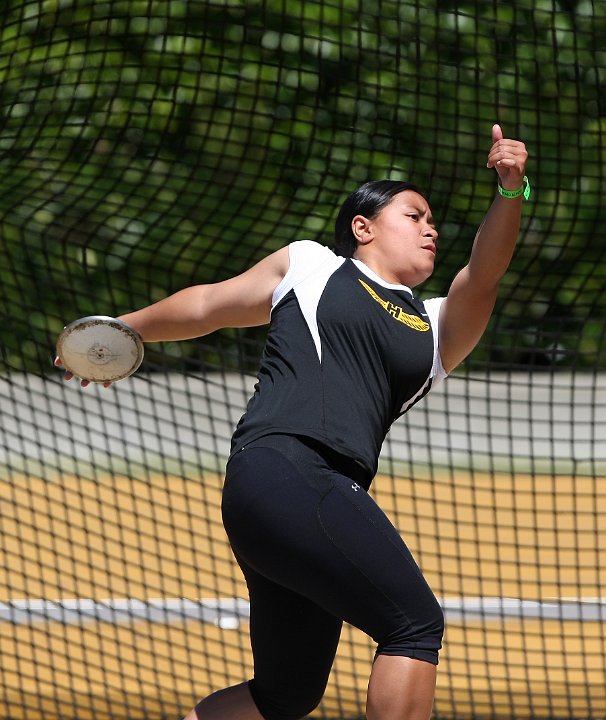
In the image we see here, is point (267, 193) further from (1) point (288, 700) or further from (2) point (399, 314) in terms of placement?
(1) point (288, 700)

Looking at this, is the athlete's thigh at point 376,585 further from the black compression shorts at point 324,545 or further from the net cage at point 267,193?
the net cage at point 267,193

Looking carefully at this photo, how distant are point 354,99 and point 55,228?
1.57 m

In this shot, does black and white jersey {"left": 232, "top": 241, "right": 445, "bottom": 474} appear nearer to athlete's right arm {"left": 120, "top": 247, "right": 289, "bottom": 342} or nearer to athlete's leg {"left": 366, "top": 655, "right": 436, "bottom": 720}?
athlete's right arm {"left": 120, "top": 247, "right": 289, "bottom": 342}

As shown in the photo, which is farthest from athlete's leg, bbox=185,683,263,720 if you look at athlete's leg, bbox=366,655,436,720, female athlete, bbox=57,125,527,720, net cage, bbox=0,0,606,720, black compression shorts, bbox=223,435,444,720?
net cage, bbox=0,0,606,720

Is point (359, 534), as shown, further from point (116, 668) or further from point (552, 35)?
point (552, 35)

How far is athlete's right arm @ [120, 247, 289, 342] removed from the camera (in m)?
2.72

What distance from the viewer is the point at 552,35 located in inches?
218

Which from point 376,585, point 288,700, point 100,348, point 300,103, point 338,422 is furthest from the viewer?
point 300,103

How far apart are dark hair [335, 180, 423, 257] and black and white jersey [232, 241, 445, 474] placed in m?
0.14

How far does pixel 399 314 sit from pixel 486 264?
0.69 feet

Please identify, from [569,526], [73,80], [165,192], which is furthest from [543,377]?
[73,80]

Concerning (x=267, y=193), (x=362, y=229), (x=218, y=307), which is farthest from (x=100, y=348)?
(x=267, y=193)

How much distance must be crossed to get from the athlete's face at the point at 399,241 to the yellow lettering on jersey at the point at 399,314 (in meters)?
0.11

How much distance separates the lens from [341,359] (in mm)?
2504
